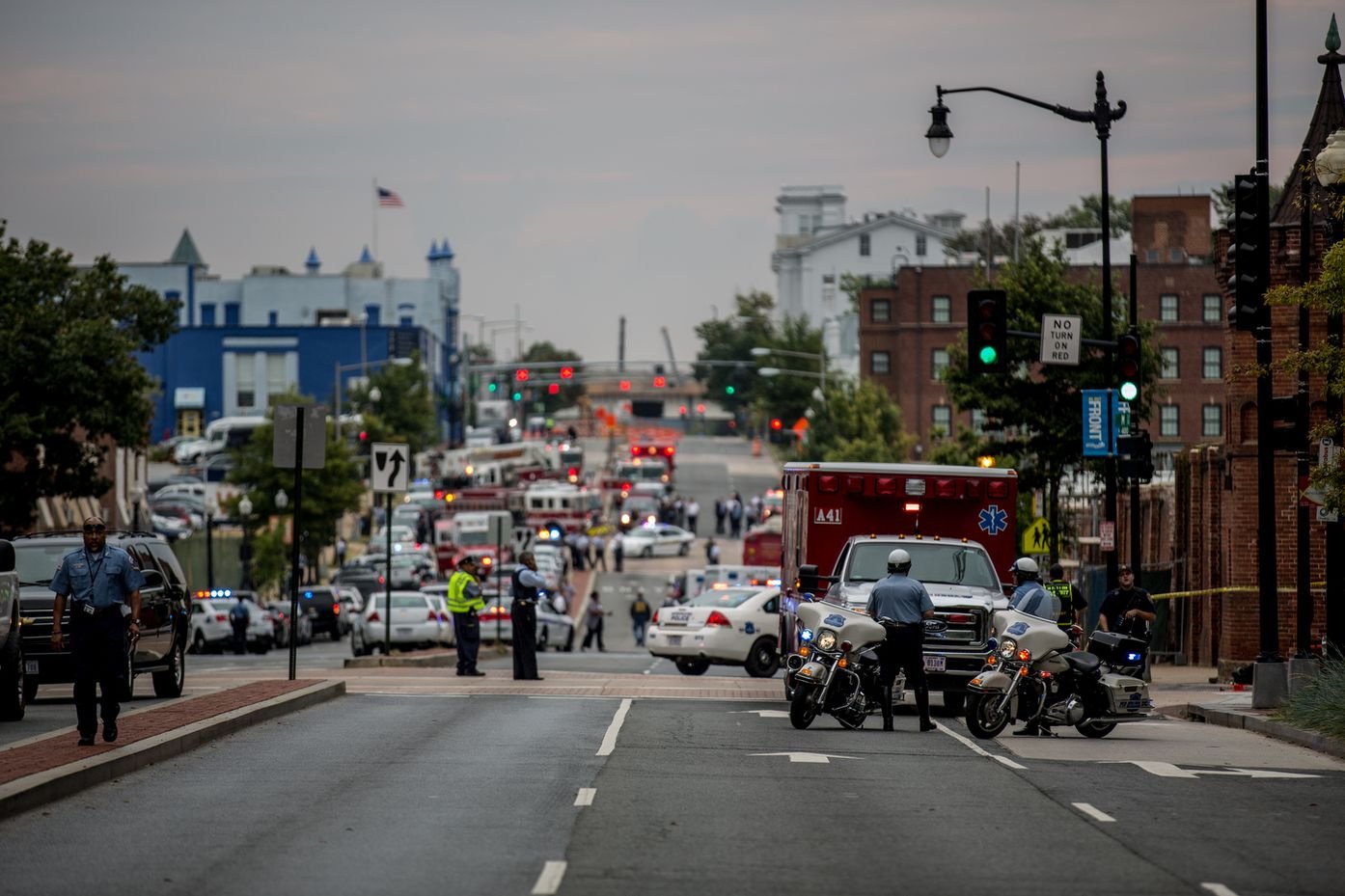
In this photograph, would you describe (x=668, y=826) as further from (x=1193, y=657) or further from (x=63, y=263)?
(x=63, y=263)

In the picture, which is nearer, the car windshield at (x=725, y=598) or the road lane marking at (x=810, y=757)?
the road lane marking at (x=810, y=757)

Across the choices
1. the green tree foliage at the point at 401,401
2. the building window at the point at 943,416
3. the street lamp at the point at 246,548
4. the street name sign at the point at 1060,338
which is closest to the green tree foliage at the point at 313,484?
the street lamp at the point at 246,548

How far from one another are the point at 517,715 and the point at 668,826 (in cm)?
963

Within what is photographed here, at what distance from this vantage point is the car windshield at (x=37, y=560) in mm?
23938

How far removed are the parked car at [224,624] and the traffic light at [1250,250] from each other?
3219cm

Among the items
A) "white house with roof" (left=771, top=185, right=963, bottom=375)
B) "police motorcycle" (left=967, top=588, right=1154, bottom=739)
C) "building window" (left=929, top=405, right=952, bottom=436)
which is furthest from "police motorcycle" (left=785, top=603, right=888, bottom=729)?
"white house with roof" (left=771, top=185, right=963, bottom=375)

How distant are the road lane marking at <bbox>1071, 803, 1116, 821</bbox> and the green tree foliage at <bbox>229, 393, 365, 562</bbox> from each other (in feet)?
196

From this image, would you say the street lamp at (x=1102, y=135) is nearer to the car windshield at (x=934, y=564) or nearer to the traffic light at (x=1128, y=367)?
the traffic light at (x=1128, y=367)

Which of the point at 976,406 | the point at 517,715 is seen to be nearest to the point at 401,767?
the point at 517,715

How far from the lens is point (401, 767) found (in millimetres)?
16266

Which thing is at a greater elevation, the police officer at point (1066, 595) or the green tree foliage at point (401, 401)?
the green tree foliage at point (401, 401)

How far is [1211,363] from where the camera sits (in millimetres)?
87938

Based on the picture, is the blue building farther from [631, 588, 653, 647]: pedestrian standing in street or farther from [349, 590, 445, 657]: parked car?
[349, 590, 445, 657]: parked car

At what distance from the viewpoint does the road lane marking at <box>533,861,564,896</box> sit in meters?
10.3
